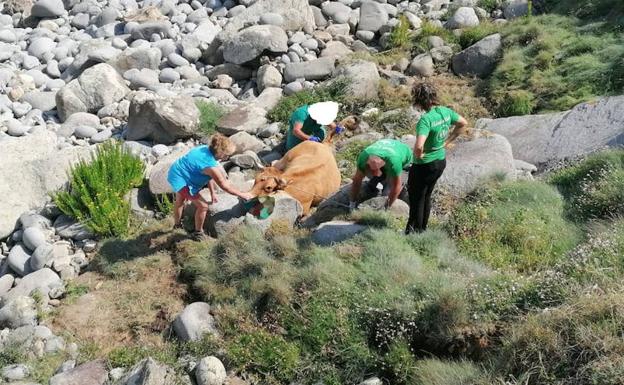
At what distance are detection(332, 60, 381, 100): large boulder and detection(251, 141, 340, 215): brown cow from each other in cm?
285

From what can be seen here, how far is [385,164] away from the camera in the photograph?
7602 mm

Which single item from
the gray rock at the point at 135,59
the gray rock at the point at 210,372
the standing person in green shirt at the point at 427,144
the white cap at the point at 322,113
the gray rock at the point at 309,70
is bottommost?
the gray rock at the point at 135,59

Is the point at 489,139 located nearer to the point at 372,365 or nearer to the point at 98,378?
the point at 372,365

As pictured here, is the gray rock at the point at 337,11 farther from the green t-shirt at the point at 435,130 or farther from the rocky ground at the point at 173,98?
the green t-shirt at the point at 435,130

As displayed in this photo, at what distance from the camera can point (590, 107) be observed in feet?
30.9

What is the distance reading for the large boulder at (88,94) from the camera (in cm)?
1215

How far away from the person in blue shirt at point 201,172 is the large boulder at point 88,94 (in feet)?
17.6

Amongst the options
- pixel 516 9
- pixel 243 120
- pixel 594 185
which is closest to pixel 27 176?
pixel 243 120

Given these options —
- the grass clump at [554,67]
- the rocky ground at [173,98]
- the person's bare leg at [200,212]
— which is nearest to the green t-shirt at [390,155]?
the rocky ground at [173,98]

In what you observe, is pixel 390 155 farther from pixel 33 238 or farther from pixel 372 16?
pixel 372 16

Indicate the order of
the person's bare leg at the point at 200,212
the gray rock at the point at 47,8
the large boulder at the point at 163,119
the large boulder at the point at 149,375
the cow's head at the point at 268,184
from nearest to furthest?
the large boulder at the point at 149,375, the person's bare leg at the point at 200,212, the cow's head at the point at 268,184, the large boulder at the point at 163,119, the gray rock at the point at 47,8

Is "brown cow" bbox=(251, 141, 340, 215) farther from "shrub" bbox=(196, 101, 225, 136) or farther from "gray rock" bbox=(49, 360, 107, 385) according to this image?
"gray rock" bbox=(49, 360, 107, 385)

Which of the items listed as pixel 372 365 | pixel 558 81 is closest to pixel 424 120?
pixel 372 365

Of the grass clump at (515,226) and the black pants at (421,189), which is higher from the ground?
the black pants at (421,189)
